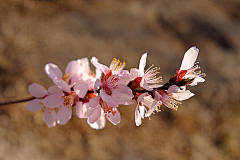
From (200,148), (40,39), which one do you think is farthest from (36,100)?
(200,148)

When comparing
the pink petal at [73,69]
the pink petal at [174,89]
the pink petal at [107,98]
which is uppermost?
the pink petal at [174,89]

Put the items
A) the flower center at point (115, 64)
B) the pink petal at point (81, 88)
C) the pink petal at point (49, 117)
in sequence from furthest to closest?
the pink petal at point (49, 117), the flower center at point (115, 64), the pink petal at point (81, 88)

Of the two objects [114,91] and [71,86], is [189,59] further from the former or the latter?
[71,86]

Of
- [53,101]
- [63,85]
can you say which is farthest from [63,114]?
[63,85]

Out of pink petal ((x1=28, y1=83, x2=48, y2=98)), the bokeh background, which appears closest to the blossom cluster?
pink petal ((x1=28, y1=83, x2=48, y2=98))

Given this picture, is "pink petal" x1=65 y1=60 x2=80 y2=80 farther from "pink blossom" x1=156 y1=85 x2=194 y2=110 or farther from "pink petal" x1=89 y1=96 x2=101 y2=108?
"pink blossom" x1=156 y1=85 x2=194 y2=110

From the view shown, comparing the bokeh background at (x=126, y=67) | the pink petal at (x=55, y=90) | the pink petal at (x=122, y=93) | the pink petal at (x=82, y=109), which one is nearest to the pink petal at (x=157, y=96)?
the pink petal at (x=122, y=93)

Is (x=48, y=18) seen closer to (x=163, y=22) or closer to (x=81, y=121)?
(x=81, y=121)

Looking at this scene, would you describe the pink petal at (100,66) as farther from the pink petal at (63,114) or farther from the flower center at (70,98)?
the pink petal at (63,114)
